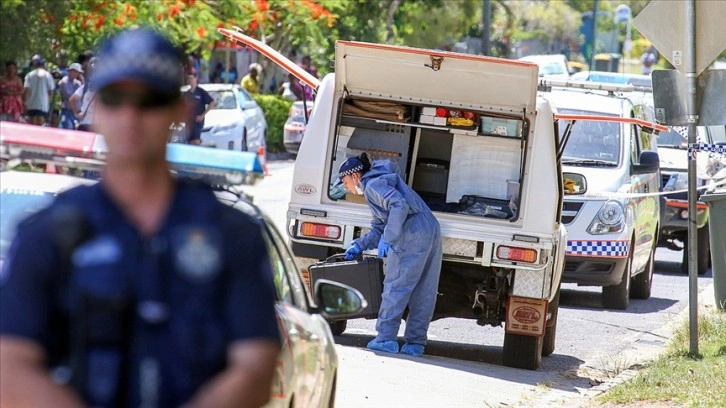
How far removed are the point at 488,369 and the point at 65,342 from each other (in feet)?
24.4

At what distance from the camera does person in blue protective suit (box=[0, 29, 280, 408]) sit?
263cm

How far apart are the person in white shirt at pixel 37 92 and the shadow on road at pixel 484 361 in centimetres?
1274

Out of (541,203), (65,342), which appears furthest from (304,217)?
(65,342)

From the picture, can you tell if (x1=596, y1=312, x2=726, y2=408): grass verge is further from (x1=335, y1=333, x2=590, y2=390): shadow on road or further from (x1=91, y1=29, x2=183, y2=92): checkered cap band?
(x1=91, y1=29, x2=183, y2=92): checkered cap band

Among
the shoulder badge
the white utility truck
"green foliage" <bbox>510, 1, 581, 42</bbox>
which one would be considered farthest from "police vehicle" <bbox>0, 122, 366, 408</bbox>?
"green foliage" <bbox>510, 1, 581, 42</bbox>

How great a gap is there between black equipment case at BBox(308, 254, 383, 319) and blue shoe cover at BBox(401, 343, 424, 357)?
326 millimetres

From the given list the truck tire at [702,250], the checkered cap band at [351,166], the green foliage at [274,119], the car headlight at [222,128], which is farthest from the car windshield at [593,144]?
the green foliage at [274,119]

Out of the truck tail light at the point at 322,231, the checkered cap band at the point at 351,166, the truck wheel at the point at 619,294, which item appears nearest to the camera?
the checkered cap band at the point at 351,166

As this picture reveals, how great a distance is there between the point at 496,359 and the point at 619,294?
3.50m

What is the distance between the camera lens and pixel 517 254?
9.76 metres

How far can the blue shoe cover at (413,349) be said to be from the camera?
10.0 m

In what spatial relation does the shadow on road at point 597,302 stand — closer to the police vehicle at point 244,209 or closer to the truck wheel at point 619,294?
the truck wheel at point 619,294

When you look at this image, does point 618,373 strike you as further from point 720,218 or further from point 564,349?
point 720,218

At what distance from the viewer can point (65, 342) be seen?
2.71 metres
